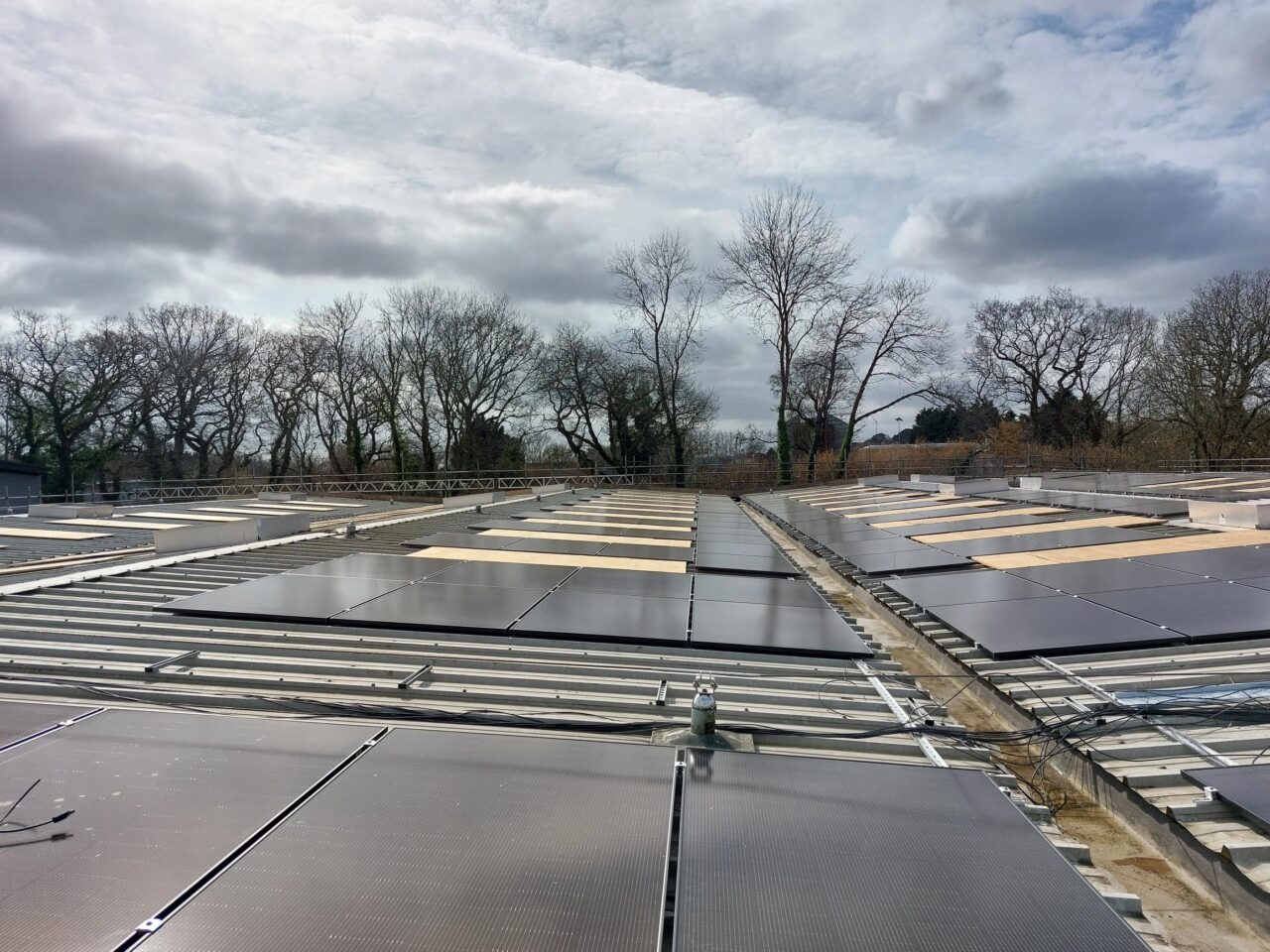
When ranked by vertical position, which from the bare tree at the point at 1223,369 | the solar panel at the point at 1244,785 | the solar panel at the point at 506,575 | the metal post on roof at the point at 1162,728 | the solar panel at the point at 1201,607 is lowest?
the metal post on roof at the point at 1162,728

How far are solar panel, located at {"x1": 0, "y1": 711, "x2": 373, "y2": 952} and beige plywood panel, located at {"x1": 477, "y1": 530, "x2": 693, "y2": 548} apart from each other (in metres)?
9.85

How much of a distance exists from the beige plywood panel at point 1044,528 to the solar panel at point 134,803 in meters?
12.0

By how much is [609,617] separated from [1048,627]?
415 centimetres

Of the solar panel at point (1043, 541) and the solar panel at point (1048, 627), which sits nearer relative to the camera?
the solar panel at point (1048, 627)

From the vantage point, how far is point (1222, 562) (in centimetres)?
832

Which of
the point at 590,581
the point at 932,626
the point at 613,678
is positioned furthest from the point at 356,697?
the point at 932,626

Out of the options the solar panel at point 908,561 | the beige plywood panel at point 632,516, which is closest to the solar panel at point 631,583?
the solar panel at point 908,561

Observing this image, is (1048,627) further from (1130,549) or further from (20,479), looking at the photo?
(20,479)

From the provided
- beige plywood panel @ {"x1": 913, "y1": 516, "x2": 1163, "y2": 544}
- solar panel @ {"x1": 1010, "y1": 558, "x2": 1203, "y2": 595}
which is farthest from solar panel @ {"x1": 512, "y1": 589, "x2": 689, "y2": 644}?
beige plywood panel @ {"x1": 913, "y1": 516, "x2": 1163, "y2": 544}

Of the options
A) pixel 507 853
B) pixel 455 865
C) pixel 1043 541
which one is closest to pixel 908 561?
pixel 1043 541

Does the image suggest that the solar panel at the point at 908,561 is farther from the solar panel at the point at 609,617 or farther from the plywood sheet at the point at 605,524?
the plywood sheet at the point at 605,524

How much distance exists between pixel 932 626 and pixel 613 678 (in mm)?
4201

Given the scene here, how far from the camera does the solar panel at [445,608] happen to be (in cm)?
644

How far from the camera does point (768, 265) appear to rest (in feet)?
153
